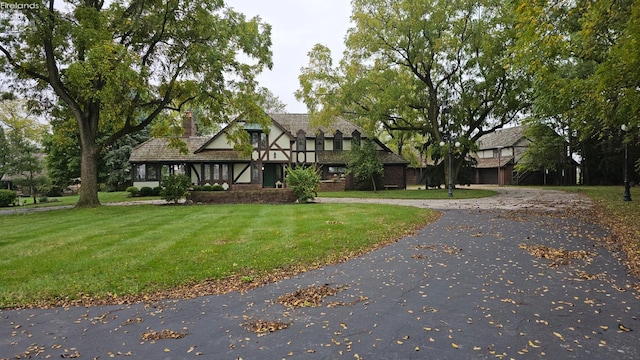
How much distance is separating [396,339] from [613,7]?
10.5 metres

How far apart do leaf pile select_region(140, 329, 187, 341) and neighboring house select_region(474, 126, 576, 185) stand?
44560 mm

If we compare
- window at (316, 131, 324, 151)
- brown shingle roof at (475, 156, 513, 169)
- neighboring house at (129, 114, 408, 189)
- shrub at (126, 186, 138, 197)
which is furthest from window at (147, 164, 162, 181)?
brown shingle roof at (475, 156, 513, 169)

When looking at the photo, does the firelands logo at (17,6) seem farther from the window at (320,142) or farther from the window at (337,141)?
the window at (337,141)

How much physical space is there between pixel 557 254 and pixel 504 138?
4698 cm

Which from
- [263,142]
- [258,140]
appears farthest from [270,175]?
[258,140]

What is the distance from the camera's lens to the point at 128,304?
5859 millimetres

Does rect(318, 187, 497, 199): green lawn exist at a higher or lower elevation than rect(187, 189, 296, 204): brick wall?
lower

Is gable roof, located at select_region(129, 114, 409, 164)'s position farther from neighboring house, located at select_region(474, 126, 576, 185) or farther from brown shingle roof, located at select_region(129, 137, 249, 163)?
neighboring house, located at select_region(474, 126, 576, 185)

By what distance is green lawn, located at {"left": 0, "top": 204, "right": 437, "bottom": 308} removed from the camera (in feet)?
22.0

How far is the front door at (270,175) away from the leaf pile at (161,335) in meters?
30.0

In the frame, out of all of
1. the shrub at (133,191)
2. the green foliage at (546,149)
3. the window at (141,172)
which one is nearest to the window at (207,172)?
the window at (141,172)

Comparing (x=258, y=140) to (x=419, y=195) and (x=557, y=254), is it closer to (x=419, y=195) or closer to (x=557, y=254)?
(x=419, y=195)

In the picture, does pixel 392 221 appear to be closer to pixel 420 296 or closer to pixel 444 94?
pixel 420 296

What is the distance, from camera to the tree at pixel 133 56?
1570 centimetres
